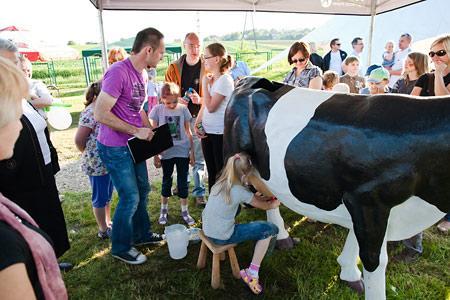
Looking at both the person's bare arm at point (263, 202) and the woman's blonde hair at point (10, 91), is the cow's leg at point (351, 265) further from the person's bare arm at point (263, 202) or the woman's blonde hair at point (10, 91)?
the woman's blonde hair at point (10, 91)

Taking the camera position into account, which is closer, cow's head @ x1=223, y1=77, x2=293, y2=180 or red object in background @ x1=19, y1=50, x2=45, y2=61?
cow's head @ x1=223, y1=77, x2=293, y2=180

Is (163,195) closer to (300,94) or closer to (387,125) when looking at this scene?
(300,94)

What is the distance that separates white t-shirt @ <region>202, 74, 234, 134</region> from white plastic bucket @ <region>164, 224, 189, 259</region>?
3.27 feet

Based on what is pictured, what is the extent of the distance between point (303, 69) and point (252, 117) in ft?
5.47

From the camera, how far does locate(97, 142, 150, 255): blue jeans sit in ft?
9.16

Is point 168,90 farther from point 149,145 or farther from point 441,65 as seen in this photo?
point 441,65

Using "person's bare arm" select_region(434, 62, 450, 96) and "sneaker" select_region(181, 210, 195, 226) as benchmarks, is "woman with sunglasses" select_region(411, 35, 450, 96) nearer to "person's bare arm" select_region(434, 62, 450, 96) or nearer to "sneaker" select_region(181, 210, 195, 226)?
"person's bare arm" select_region(434, 62, 450, 96)

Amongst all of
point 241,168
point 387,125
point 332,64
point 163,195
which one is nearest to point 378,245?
point 387,125

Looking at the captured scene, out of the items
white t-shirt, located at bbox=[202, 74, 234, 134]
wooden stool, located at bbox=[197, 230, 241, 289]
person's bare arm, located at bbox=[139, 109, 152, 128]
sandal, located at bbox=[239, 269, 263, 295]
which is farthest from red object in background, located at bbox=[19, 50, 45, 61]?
sandal, located at bbox=[239, 269, 263, 295]

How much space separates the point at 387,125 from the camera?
1.73 metres

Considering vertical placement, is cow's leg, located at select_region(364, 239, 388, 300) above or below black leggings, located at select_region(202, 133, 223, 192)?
below

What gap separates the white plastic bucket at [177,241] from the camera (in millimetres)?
2967

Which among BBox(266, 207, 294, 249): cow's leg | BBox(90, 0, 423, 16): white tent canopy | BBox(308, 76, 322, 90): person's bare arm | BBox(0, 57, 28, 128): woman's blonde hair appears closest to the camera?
BBox(0, 57, 28, 128): woman's blonde hair

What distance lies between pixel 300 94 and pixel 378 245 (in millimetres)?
943
